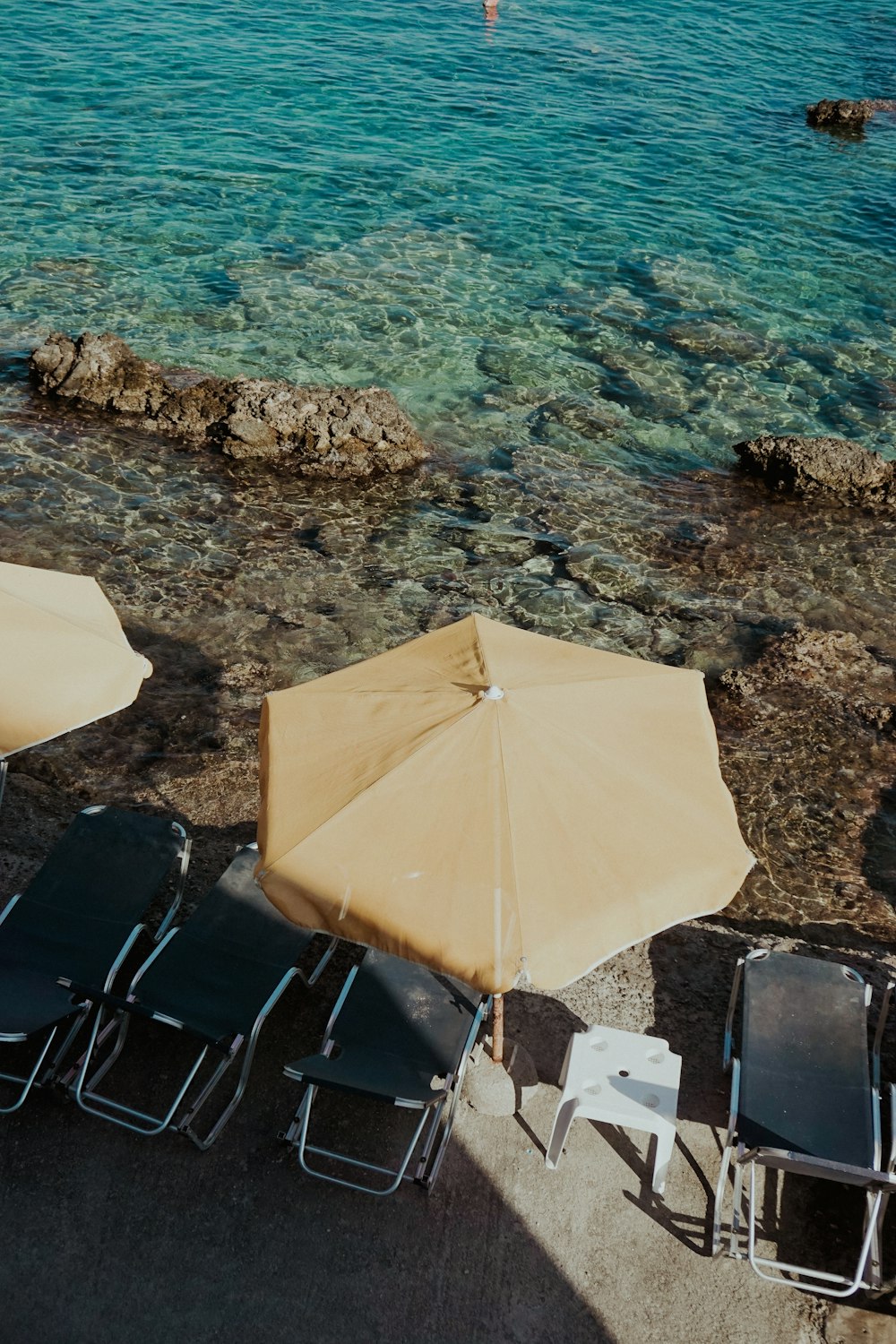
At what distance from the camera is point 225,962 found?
247 inches

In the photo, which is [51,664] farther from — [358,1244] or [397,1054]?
[358,1244]

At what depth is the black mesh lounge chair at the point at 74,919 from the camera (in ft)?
18.9

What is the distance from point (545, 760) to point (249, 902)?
252 centimetres

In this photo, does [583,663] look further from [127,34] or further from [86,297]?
[127,34]

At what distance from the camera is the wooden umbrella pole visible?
5.77m

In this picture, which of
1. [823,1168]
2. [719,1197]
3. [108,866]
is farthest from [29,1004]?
[823,1168]

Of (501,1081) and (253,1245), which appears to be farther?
(501,1081)

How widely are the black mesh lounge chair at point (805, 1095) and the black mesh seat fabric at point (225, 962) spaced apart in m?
2.60

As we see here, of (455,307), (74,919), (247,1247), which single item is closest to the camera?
(247,1247)

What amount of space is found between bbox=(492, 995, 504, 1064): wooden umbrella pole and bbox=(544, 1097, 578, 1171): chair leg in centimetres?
48

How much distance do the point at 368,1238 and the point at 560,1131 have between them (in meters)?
1.08

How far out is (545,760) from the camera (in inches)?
199

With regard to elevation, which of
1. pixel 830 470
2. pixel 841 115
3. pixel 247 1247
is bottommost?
pixel 247 1247

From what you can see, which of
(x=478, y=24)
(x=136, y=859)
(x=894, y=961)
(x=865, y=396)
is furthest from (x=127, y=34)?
(x=894, y=961)
